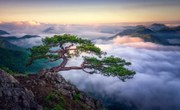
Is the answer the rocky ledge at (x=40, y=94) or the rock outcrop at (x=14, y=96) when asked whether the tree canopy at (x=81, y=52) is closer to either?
the rocky ledge at (x=40, y=94)

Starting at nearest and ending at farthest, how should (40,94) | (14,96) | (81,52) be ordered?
(14,96) → (40,94) → (81,52)

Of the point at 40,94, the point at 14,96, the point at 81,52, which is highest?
the point at 81,52

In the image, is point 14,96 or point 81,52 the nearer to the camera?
point 14,96

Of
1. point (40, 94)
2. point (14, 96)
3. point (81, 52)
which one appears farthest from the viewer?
point (81, 52)

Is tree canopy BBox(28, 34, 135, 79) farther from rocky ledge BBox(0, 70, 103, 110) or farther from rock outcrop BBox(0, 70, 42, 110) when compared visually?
rock outcrop BBox(0, 70, 42, 110)

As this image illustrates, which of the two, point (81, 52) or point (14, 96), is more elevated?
point (81, 52)

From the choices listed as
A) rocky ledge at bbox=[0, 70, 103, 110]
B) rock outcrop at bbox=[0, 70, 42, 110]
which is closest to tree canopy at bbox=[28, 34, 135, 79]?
rocky ledge at bbox=[0, 70, 103, 110]

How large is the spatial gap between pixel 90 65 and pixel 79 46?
10.7 feet

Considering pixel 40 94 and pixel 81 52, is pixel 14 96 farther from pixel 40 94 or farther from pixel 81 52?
pixel 81 52

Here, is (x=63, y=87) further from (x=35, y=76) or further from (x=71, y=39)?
(x=71, y=39)

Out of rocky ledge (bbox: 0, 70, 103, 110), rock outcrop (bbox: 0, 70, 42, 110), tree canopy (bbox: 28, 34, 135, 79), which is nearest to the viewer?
rock outcrop (bbox: 0, 70, 42, 110)

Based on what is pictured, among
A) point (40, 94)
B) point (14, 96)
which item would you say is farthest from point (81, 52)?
point (14, 96)

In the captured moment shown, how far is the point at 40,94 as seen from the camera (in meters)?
36.4

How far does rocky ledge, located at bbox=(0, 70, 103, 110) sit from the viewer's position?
106 feet
